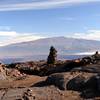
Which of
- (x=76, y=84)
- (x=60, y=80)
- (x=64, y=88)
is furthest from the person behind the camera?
(x=60, y=80)

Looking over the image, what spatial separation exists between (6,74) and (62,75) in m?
19.1

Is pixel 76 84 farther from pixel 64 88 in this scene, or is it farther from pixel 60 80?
pixel 60 80

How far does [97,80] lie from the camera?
47.8m

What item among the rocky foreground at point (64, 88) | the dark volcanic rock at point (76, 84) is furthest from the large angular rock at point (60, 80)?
the dark volcanic rock at point (76, 84)

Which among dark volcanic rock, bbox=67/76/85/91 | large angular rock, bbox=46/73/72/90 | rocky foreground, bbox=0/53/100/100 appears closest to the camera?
rocky foreground, bbox=0/53/100/100

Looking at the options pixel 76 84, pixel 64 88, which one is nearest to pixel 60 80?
pixel 64 88

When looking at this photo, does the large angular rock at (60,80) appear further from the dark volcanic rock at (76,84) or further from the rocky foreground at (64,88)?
the dark volcanic rock at (76,84)

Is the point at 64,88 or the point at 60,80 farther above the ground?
the point at 60,80

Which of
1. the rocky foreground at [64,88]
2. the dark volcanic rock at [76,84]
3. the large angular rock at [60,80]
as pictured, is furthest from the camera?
the large angular rock at [60,80]

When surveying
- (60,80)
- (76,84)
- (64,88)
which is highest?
(60,80)

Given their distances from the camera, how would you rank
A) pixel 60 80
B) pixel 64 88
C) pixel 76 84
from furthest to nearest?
1. pixel 60 80
2. pixel 76 84
3. pixel 64 88

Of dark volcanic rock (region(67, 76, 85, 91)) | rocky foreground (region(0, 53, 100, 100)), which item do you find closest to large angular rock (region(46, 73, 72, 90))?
rocky foreground (region(0, 53, 100, 100))

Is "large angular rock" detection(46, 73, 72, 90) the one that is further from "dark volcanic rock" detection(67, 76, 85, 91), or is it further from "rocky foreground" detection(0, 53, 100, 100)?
"dark volcanic rock" detection(67, 76, 85, 91)

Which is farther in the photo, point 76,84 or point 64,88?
point 76,84
